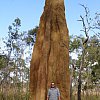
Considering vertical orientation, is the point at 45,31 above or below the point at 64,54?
above

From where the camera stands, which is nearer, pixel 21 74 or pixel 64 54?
pixel 64 54

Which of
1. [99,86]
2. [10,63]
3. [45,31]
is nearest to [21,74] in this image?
[10,63]

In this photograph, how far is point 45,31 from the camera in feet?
39.7

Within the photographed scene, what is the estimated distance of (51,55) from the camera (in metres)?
11.6

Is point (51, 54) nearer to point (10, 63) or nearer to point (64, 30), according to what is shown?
point (64, 30)

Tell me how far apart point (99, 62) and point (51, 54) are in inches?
737

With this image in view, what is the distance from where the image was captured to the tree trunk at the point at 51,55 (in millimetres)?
11234

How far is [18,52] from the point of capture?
3131 centimetres

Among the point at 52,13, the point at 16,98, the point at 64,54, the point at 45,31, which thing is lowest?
the point at 16,98

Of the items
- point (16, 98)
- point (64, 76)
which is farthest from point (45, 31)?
point (16, 98)

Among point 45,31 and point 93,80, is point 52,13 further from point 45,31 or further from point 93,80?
point 93,80

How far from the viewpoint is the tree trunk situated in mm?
11234

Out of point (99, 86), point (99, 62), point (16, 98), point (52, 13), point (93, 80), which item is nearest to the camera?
point (52, 13)

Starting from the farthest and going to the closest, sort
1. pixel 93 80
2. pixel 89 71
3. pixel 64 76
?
1. pixel 93 80
2. pixel 89 71
3. pixel 64 76
